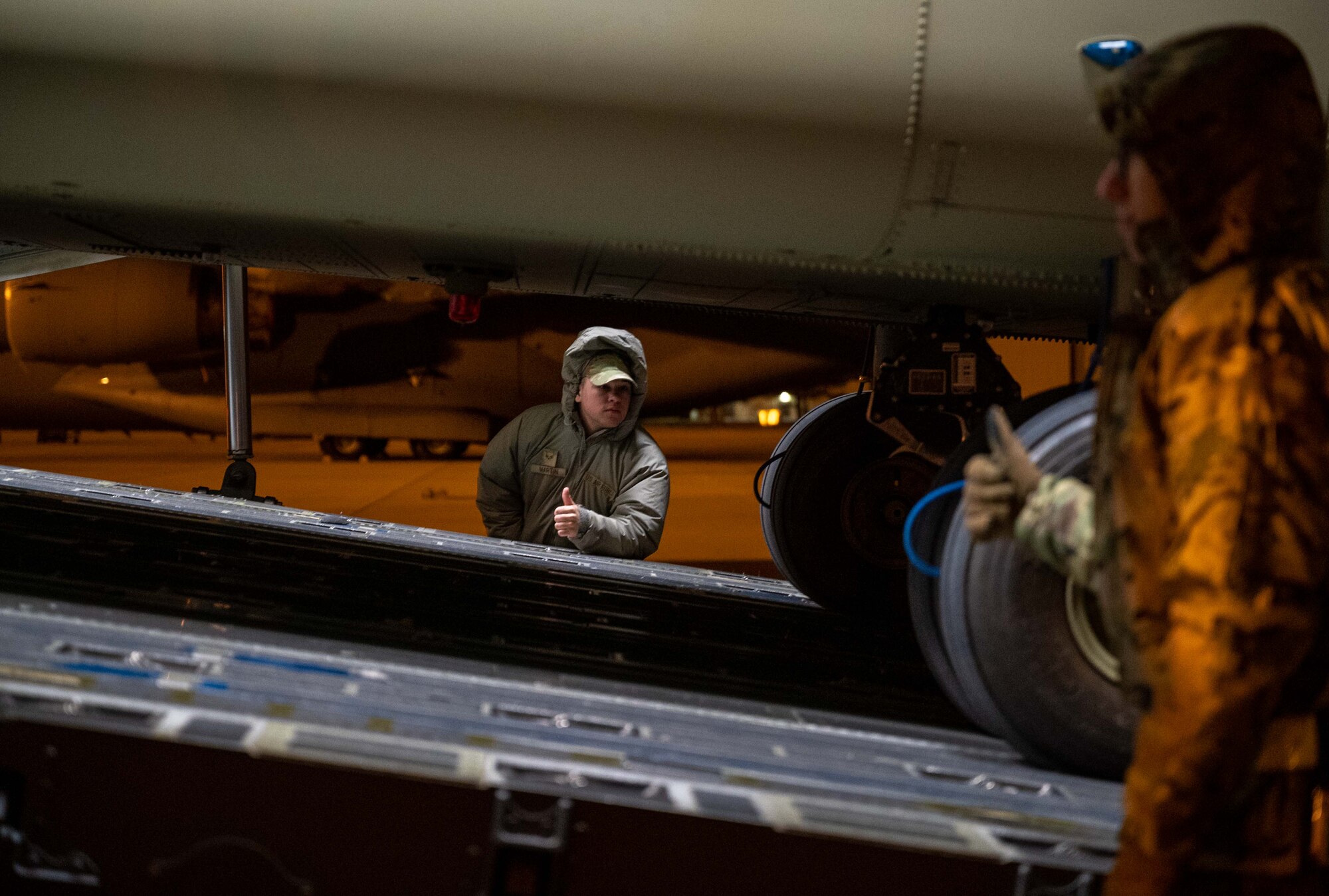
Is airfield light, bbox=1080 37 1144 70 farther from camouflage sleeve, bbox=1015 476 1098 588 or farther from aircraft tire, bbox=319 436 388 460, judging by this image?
aircraft tire, bbox=319 436 388 460

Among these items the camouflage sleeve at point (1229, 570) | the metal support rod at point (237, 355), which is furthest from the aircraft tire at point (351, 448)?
the camouflage sleeve at point (1229, 570)

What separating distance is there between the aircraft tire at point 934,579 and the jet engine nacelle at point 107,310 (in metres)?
10.4

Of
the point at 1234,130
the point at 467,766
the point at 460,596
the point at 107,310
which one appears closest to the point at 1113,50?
the point at 1234,130

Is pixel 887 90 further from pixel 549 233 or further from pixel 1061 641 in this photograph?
pixel 1061 641

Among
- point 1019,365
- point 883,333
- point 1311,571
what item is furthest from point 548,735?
point 1019,365

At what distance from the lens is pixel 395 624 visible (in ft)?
9.24

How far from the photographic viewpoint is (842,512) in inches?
151

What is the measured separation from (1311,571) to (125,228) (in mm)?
2603

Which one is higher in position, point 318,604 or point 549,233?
point 549,233

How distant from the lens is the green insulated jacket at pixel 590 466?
430 cm

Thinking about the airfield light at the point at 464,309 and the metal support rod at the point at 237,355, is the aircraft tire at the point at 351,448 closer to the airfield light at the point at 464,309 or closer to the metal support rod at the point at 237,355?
the metal support rod at the point at 237,355

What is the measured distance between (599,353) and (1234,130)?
10.5 ft

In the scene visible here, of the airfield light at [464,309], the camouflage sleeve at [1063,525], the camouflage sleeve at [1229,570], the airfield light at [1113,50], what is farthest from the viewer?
the airfield light at [464,309]

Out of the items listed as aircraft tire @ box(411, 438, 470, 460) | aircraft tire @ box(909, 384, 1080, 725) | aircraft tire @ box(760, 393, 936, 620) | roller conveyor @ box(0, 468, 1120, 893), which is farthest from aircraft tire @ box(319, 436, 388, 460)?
aircraft tire @ box(909, 384, 1080, 725)
